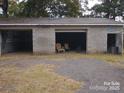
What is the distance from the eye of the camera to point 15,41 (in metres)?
28.3

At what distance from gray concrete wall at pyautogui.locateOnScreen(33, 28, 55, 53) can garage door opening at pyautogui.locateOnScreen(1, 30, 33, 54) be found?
3556mm

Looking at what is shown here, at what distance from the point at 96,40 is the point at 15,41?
9.76 m

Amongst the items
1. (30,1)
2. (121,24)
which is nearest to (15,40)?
(30,1)

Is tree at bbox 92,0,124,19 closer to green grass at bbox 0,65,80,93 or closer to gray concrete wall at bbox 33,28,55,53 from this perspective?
gray concrete wall at bbox 33,28,55,53

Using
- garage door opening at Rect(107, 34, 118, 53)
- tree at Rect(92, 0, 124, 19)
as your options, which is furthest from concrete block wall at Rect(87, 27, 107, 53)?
tree at Rect(92, 0, 124, 19)

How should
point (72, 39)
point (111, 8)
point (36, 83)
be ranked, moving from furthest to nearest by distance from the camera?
1. point (111, 8)
2. point (72, 39)
3. point (36, 83)

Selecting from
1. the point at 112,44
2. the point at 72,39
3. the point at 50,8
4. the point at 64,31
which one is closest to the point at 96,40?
the point at 64,31

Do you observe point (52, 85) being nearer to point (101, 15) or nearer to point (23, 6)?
point (23, 6)

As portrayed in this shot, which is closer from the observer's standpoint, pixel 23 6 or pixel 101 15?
pixel 23 6

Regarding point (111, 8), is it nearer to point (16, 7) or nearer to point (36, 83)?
point (16, 7)

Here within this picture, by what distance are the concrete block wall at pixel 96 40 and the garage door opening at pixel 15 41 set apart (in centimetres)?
731

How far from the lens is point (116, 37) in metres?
24.0

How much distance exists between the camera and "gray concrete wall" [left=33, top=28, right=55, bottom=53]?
22.7 meters

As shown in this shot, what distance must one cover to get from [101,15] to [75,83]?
3549cm
